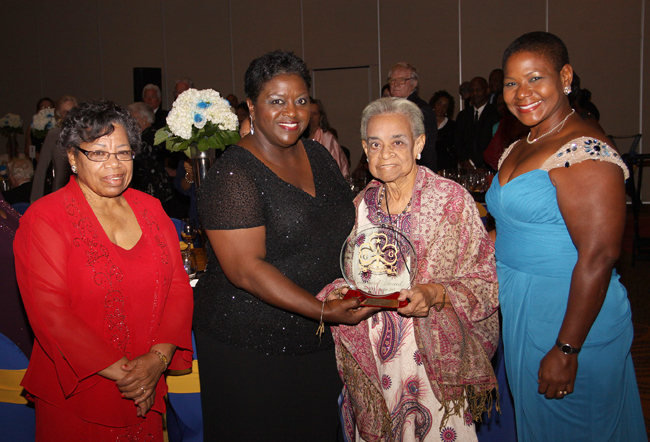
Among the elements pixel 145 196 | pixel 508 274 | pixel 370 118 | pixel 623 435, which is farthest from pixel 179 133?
pixel 623 435

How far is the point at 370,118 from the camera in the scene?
6.28 feet

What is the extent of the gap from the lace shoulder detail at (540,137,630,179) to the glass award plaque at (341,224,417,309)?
1.91 feet

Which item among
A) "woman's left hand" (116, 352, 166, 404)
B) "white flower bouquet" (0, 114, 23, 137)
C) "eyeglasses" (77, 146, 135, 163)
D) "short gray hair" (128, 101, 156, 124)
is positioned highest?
"white flower bouquet" (0, 114, 23, 137)

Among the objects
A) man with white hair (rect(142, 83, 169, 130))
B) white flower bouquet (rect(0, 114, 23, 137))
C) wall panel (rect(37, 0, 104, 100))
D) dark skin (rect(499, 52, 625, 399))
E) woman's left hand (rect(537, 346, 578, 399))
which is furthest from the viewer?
wall panel (rect(37, 0, 104, 100))

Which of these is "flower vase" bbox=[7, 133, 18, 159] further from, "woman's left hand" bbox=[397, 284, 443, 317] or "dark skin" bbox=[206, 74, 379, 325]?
"woman's left hand" bbox=[397, 284, 443, 317]

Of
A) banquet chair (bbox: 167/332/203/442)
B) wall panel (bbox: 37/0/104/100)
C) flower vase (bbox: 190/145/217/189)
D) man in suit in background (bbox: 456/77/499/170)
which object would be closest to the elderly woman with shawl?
banquet chair (bbox: 167/332/203/442)

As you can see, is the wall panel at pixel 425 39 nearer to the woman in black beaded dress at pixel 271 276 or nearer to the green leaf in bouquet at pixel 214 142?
the green leaf in bouquet at pixel 214 142

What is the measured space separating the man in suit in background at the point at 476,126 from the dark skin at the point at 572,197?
4922mm

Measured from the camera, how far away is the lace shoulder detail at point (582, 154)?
1.58 m

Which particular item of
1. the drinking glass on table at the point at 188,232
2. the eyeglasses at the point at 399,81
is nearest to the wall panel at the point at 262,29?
the eyeglasses at the point at 399,81

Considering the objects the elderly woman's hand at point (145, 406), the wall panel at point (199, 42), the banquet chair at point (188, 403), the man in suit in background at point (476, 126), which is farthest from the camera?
the wall panel at point (199, 42)

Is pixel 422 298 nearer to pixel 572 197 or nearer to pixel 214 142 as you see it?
pixel 572 197

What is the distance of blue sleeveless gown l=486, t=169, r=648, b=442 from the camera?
1710mm

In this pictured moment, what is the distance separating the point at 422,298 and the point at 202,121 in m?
1.76
